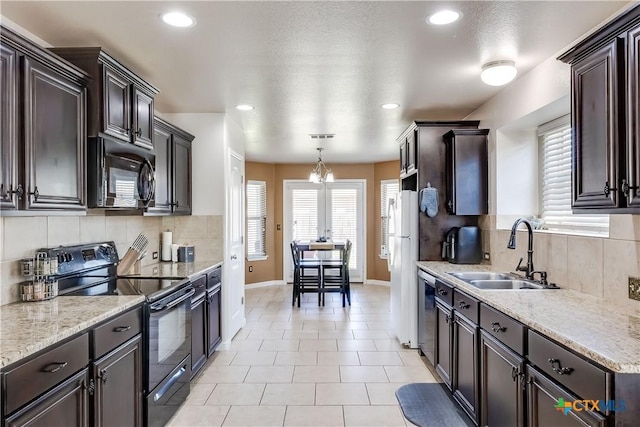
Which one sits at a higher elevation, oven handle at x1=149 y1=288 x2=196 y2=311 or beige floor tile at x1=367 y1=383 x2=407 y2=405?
oven handle at x1=149 y1=288 x2=196 y2=311

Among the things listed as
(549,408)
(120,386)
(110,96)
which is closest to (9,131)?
(110,96)

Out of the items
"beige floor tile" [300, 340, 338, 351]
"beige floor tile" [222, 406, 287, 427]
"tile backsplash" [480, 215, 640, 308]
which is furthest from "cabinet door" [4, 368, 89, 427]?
"tile backsplash" [480, 215, 640, 308]

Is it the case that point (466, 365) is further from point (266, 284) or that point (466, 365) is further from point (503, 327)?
point (266, 284)

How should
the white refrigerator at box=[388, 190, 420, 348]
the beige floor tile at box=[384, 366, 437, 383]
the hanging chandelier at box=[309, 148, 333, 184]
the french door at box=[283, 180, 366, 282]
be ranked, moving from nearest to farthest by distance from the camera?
1. the beige floor tile at box=[384, 366, 437, 383]
2. the white refrigerator at box=[388, 190, 420, 348]
3. the hanging chandelier at box=[309, 148, 333, 184]
4. the french door at box=[283, 180, 366, 282]

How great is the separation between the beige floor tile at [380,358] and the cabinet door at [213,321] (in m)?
1.41

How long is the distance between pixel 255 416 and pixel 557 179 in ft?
9.49

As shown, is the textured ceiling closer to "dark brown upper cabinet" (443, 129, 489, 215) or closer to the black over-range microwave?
"dark brown upper cabinet" (443, 129, 489, 215)

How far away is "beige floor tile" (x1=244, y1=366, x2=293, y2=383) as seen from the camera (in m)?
3.24

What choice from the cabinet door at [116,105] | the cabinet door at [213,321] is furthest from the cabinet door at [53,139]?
the cabinet door at [213,321]

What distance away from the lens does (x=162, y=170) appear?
135 inches

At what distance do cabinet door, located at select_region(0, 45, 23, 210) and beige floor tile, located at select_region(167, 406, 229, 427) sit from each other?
173cm

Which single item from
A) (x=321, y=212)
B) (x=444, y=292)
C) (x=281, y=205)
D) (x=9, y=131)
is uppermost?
(x=9, y=131)

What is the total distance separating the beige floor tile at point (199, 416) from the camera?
102 inches

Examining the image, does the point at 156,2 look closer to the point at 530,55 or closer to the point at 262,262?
the point at 530,55
